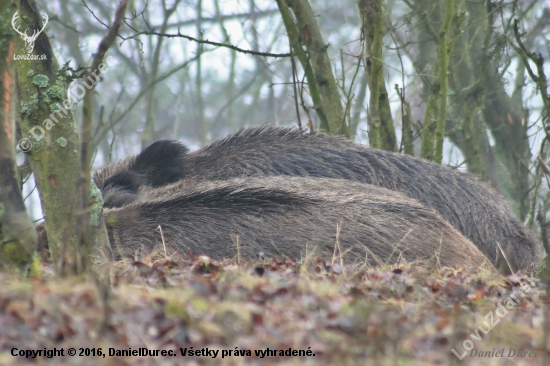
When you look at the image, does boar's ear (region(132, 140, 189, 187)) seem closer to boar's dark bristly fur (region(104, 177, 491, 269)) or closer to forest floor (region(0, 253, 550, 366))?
boar's dark bristly fur (region(104, 177, 491, 269))

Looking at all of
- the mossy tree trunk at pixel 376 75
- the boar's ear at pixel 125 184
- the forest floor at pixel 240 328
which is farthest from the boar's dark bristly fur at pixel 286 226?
the mossy tree trunk at pixel 376 75

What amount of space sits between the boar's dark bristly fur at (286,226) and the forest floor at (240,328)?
1.90 metres

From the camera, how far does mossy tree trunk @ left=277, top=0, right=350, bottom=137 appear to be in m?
7.79

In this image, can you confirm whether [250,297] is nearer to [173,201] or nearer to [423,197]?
[173,201]

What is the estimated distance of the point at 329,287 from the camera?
3164 mm

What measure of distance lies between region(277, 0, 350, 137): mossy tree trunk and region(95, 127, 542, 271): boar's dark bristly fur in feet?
4.06

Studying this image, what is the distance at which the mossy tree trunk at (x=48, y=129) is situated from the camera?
437 cm

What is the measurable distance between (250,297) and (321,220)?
95.7 inches

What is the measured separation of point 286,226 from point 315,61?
3.37m

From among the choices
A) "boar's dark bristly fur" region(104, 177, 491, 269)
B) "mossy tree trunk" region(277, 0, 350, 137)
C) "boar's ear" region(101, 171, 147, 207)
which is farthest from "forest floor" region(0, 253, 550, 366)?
"mossy tree trunk" region(277, 0, 350, 137)

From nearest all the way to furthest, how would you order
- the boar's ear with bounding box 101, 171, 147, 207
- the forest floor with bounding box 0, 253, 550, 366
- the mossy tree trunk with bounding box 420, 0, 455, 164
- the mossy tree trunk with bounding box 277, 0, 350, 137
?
1. the forest floor with bounding box 0, 253, 550, 366
2. the boar's ear with bounding box 101, 171, 147, 207
3. the mossy tree trunk with bounding box 420, 0, 455, 164
4. the mossy tree trunk with bounding box 277, 0, 350, 137

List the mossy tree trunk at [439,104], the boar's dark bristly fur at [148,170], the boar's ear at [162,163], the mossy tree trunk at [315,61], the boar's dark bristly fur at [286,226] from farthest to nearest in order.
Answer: the mossy tree trunk at [315,61] < the mossy tree trunk at [439,104] < the boar's ear at [162,163] < the boar's dark bristly fur at [148,170] < the boar's dark bristly fur at [286,226]

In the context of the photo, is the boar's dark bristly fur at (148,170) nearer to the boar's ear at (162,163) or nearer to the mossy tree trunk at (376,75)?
the boar's ear at (162,163)

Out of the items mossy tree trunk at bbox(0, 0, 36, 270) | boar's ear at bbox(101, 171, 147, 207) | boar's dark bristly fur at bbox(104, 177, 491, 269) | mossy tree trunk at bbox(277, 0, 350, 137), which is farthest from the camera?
mossy tree trunk at bbox(277, 0, 350, 137)
